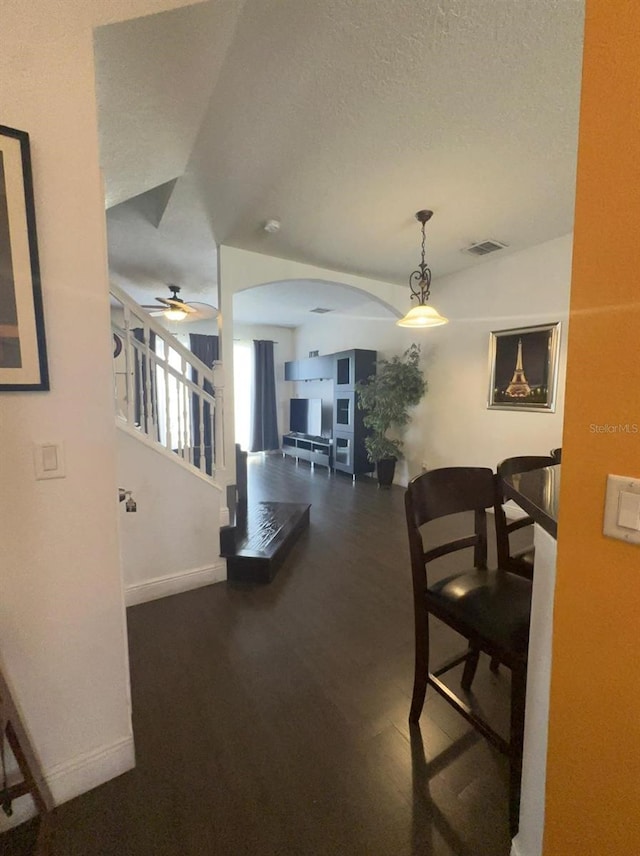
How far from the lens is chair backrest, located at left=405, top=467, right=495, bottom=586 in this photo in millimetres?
1270

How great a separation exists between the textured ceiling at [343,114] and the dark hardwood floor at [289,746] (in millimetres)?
2419

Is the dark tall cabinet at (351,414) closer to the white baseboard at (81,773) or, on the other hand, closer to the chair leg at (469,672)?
the chair leg at (469,672)

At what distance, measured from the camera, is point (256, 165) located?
2.12 metres

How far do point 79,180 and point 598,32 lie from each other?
1.27 metres

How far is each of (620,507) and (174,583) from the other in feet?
8.05

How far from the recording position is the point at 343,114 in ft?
5.75

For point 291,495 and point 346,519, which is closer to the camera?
point 346,519

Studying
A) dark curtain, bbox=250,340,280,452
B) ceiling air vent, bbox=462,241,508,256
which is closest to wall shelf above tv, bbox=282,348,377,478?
dark curtain, bbox=250,340,280,452

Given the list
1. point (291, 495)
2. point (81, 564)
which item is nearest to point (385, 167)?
point (81, 564)

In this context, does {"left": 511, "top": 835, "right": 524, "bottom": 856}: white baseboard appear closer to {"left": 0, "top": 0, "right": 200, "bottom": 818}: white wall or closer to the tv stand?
{"left": 0, "top": 0, "right": 200, "bottom": 818}: white wall

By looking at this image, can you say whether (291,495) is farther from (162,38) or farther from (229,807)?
(162,38)

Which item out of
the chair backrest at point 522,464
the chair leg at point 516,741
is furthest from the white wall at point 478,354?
the chair leg at point 516,741

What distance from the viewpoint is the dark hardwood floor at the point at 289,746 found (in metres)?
1.05

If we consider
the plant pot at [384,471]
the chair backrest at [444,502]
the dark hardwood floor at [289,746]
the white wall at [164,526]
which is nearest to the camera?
the dark hardwood floor at [289,746]
